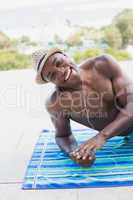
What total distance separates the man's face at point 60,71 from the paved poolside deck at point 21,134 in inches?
23.1

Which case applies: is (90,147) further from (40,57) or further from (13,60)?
(13,60)

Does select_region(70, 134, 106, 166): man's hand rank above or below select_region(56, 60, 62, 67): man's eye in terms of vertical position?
below

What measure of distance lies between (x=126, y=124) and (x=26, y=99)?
204 centimetres

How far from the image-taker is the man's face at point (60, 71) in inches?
68.6

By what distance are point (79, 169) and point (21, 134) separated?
907 mm

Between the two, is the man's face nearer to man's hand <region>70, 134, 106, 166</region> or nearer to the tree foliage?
man's hand <region>70, 134, 106, 166</region>

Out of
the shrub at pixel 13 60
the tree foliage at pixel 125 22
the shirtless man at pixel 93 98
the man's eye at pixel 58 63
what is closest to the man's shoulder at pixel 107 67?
the shirtless man at pixel 93 98

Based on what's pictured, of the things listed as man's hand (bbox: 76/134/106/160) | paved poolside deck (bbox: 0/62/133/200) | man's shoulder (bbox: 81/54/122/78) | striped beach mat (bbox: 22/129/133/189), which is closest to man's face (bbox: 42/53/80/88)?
man's shoulder (bbox: 81/54/122/78)

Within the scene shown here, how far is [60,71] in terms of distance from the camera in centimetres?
176

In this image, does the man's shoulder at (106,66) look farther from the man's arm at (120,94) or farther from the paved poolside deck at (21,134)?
the paved poolside deck at (21,134)

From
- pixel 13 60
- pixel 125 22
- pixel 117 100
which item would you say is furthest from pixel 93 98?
pixel 125 22

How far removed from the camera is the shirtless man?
5.92ft

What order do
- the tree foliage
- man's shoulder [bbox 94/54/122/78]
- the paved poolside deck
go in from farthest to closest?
the tree foliage, man's shoulder [bbox 94/54/122/78], the paved poolside deck

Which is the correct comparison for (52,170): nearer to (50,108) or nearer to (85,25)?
(50,108)
